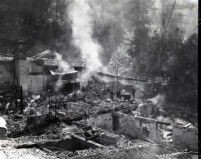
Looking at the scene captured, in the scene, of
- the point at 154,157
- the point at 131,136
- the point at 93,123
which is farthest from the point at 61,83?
the point at 154,157

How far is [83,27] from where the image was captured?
1837 inches

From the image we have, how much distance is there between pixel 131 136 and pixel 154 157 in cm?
569

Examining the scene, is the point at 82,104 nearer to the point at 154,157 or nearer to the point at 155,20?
the point at 154,157

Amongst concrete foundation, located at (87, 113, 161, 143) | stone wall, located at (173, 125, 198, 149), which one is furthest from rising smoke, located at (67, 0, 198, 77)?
stone wall, located at (173, 125, 198, 149)

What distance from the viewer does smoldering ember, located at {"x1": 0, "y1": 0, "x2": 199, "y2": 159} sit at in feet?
50.2

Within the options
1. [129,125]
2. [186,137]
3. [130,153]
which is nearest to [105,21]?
[129,125]

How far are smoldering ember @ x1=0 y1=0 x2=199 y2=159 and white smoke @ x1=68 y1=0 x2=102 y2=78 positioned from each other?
16 centimetres

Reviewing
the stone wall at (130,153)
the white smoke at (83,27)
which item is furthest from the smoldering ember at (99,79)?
the white smoke at (83,27)

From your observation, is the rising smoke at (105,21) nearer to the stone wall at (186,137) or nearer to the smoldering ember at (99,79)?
the smoldering ember at (99,79)

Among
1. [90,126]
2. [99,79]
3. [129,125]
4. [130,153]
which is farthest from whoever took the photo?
[99,79]

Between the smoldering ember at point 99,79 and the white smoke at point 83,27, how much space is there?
0.51 feet

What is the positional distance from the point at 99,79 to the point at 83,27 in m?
14.8

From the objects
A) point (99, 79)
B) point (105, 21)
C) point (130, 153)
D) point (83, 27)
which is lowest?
point (130, 153)

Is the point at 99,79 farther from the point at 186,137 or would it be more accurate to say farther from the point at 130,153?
the point at 130,153
